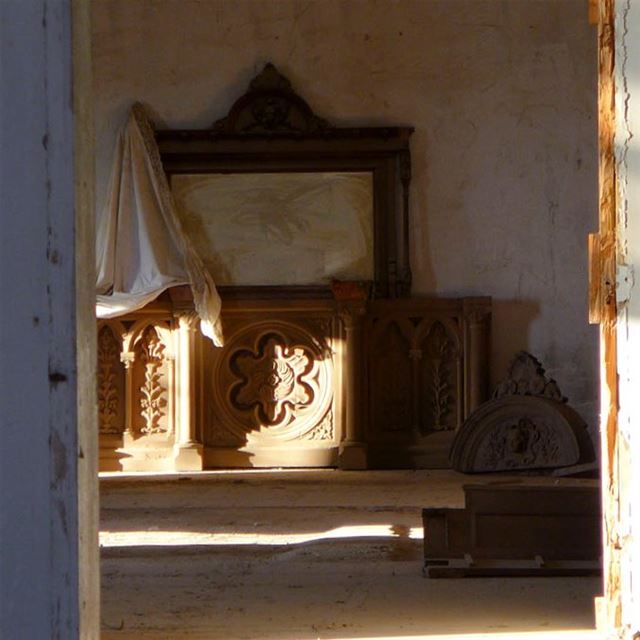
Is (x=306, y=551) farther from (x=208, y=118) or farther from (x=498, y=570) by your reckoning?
(x=208, y=118)

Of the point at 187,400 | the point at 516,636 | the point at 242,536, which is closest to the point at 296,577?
the point at 242,536

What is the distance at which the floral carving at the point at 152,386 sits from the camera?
30.8ft

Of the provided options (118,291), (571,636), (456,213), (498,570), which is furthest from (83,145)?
(456,213)

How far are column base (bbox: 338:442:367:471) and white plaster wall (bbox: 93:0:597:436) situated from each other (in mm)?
1086

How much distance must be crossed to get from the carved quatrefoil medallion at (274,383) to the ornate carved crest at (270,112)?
143cm

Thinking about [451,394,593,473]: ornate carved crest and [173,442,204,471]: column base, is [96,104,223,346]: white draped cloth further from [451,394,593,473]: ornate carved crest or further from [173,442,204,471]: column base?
[451,394,593,473]: ornate carved crest

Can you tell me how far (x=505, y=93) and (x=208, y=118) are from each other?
204cm

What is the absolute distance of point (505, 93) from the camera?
31.0 feet

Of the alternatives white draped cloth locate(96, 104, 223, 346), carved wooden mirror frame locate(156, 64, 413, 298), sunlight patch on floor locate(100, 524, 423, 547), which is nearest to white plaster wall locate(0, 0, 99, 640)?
sunlight patch on floor locate(100, 524, 423, 547)

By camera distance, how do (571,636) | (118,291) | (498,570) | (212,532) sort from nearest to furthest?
(571,636)
(498,570)
(212,532)
(118,291)

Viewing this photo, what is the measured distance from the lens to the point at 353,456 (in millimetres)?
9234

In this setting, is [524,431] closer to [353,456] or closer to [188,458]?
[353,456]

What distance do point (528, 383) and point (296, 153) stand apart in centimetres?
219

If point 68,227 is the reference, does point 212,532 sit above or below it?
below
